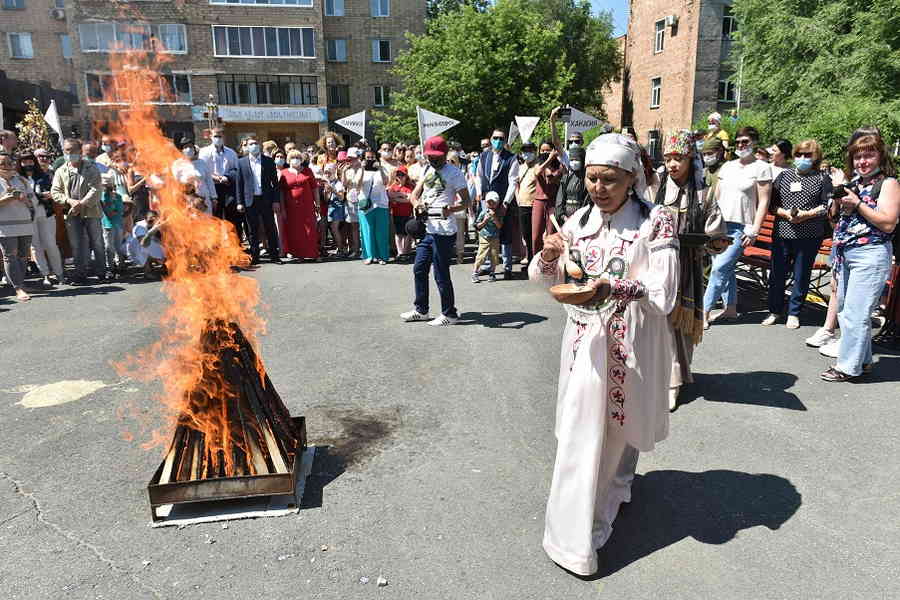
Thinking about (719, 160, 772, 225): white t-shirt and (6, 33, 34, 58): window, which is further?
(6, 33, 34, 58): window

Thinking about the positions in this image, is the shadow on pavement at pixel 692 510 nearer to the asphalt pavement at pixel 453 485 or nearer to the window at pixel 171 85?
the asphalt pavement at pixel 453 485

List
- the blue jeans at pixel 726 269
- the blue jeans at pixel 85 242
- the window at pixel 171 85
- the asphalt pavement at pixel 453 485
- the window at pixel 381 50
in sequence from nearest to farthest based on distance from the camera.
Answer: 1. the asphalt pavement at pixel 453 485
2. the blue jeans at pixel 726 269
3. the blue jeans at pixel 85 242
4. the window at pixel 171 85
5. the window at pixel 381 50

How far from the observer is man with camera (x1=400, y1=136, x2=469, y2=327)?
7.59 meters

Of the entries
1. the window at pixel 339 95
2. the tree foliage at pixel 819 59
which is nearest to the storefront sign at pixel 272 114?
the window at pixel 339 95

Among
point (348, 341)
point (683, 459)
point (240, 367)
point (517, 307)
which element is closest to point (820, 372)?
point (683, 459)

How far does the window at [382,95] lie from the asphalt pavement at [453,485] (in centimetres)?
4039

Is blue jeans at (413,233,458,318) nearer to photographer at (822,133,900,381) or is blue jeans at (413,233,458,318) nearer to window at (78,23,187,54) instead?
photographer at (822,133,900,381)

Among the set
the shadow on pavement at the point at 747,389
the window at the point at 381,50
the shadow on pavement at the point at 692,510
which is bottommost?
the shadow on pavement at the point at 692,510

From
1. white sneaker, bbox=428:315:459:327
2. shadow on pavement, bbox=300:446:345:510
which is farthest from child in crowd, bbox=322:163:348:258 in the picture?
shadow on pavement, bbox=300:446:345:510

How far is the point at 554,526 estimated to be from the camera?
3180 millimetres

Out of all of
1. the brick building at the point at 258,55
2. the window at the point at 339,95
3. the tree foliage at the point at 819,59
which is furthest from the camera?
the window at the point at 339,95

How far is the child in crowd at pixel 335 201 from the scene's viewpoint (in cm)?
1289

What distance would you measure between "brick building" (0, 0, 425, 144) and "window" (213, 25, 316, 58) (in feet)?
0.20

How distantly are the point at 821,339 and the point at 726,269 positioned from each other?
1.30m
